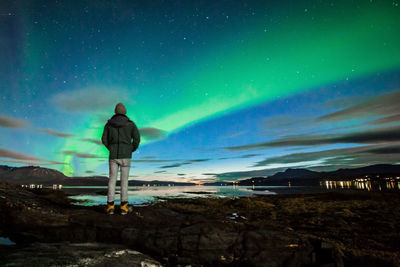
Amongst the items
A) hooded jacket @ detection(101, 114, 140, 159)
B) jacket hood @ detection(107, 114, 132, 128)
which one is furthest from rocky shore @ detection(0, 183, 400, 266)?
jacket hood @ detection(107, 114, 132, 128)

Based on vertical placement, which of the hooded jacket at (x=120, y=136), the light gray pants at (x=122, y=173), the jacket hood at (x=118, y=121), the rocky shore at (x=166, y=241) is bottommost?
the rocky shore at (x=166, y=241)

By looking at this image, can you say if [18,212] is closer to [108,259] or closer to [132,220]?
[132,220]

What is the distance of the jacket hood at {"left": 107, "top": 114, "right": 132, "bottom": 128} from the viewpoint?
720 centimetres

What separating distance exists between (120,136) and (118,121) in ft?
1.80

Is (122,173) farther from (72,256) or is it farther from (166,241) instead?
(72,256)

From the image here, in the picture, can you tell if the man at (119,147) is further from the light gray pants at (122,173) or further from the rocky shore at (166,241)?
the rocky shore at (166,241)

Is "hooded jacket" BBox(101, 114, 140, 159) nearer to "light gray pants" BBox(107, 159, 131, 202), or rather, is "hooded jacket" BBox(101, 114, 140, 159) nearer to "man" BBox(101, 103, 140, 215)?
"man" BBox(101, 103, 140, 215)

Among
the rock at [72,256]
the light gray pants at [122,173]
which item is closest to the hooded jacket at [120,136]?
the light gray pants at [122,173]

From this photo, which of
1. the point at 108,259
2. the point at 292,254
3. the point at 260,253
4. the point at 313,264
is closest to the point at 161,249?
the point at 108,259

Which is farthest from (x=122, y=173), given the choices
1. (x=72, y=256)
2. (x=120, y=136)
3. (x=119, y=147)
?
(x=72, y=256)

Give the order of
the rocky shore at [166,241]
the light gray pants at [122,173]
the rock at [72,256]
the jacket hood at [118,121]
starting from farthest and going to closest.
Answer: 1. the jacket hood at [118,121]
2. the light gray pants at [122,173]
3. the rocky shore at [166,241]
4. the rock at [72,256]

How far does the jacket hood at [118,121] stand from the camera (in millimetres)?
7195

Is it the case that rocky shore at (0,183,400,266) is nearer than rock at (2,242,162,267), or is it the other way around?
rock at (2,242,162,267)

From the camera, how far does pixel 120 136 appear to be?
7.14 m
